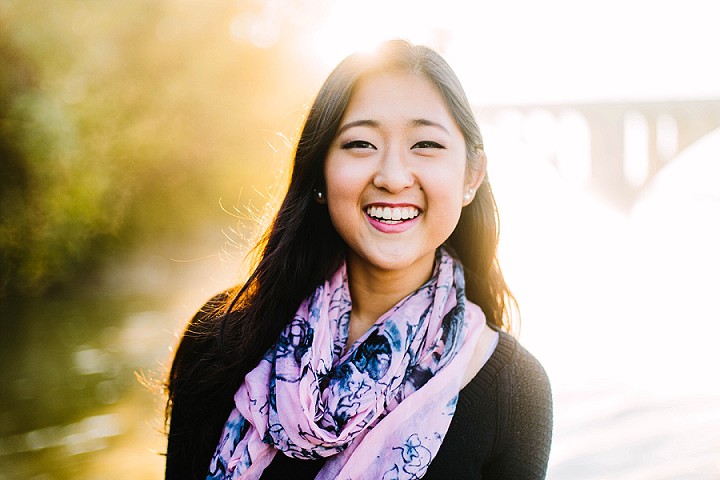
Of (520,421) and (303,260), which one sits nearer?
(520,421)

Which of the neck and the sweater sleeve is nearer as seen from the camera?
the sweater sleeve

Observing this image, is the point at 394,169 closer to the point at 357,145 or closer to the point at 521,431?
the point at 357,145

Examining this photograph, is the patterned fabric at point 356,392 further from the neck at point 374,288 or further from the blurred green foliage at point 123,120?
the blurred green foliage at point 123,120

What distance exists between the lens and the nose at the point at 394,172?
4.50ft

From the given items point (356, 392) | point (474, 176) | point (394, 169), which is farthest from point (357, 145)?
point (356, 392)

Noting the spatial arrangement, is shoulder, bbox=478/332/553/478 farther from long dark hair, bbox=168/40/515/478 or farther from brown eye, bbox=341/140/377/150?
brown eye, bbox=341/140/377/150

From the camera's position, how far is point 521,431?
148 cm

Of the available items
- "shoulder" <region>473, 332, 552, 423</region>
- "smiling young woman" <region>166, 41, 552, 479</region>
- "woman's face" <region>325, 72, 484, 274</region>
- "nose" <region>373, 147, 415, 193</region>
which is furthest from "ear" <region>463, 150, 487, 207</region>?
"shoulder" <region>473, 332, 552, 423</region>

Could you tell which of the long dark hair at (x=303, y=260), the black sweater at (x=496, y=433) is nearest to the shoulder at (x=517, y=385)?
the black sweater at (x=496, y=433)

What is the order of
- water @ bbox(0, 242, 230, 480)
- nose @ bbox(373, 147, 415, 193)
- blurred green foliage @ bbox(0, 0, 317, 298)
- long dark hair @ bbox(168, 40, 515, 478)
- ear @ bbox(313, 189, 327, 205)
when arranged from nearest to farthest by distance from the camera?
nose @ bbox(373, 147, 415, 193), long dark hair @ bbox(168, 40, 515, 478), ear @ bbox(313, 189, 327, 205), water @ bbox(0, 242, 230, 480), blurred green foliage @ bbox(0, 0, 317, 298)

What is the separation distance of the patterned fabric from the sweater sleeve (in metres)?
0.11

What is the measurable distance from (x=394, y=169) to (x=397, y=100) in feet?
0.49

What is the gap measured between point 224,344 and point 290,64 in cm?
1139

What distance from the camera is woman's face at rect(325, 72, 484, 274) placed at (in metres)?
1.41
